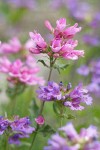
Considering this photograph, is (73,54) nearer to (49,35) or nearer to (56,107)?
(56,107)

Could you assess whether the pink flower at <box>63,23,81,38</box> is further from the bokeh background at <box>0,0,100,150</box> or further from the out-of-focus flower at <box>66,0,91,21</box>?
the out-of-focus flower at <box>66,0,91,21</box>

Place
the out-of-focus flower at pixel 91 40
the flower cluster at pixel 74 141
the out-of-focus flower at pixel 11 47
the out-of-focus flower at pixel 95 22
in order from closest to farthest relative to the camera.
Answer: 1. the flower cluster at pixel 74 141
2. the out-of-focus flower at pixel 11 47
3. the out-of-focus flower at pixel 91 40
4. the out-of-focus flower at pixel 95 22

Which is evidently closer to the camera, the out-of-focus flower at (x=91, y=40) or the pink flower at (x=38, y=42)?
the pink flower at (x=38, y=42)

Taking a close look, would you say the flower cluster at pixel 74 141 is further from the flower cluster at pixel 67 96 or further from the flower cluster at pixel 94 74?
the flower cluster at pixel 94 74

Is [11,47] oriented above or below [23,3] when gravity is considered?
below

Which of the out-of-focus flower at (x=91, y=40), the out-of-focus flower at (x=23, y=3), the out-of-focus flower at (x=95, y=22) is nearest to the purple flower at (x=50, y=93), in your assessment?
the out-of-focus flower at (x=91, y=40)

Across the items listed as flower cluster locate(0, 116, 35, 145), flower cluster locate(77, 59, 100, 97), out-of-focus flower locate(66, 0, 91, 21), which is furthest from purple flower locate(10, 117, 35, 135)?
out-of-focus flower locate(66, 0, 91, 21)

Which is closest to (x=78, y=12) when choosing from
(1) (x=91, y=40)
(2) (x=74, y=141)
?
(1) (x=91, y=40)

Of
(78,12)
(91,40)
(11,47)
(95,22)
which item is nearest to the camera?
(11,47)
